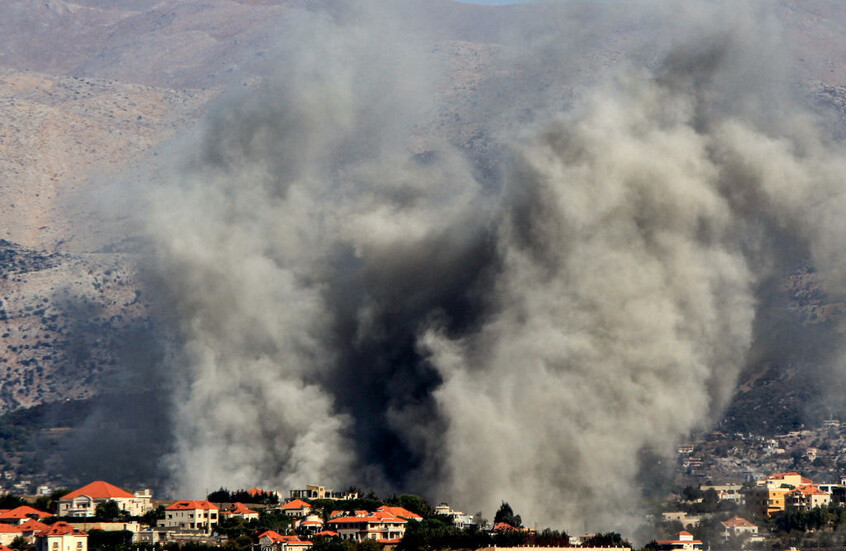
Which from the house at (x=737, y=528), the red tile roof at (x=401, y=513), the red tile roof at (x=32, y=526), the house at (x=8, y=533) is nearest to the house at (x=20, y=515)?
the red tile roof at (x=32, y=526)

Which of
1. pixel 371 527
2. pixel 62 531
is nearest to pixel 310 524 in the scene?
pixel 371 527

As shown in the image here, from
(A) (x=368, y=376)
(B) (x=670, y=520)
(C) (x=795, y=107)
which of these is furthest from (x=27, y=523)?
(C) (x=795, y=107)

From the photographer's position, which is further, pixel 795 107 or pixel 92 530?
pixel 795 107

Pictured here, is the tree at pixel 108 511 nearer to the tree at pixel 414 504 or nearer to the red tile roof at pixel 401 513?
the red tile roof at pixel 401 513

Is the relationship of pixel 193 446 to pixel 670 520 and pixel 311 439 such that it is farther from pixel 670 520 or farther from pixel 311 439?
pixel 670 520

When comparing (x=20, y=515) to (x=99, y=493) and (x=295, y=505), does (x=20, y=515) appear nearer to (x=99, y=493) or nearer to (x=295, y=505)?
(x=99, y=493)

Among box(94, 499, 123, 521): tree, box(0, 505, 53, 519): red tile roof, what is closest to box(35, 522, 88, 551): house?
box(94, 499, 123, 521): tree
